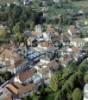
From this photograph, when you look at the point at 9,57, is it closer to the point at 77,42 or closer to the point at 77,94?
the point at 77,42

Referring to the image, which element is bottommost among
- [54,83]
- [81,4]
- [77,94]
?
[81,4]

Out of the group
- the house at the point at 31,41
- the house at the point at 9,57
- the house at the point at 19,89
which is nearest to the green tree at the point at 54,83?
the house at the point at 19,89

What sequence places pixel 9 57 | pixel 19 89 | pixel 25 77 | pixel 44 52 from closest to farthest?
1. pixel 19 89
2. pixel 25 77
3. pixel 9 57
4. pixel 44 52

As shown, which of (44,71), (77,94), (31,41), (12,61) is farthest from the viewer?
(31,41)

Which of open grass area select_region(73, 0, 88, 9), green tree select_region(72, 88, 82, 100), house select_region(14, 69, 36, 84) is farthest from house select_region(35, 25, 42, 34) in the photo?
green tree select_region(72, 88, 82, 100)

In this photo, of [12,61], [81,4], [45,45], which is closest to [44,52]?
[45,45]

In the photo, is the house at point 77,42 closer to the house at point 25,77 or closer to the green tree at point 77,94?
the house at point 25,77

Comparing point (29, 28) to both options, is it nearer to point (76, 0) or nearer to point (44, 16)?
point (44, 16)
